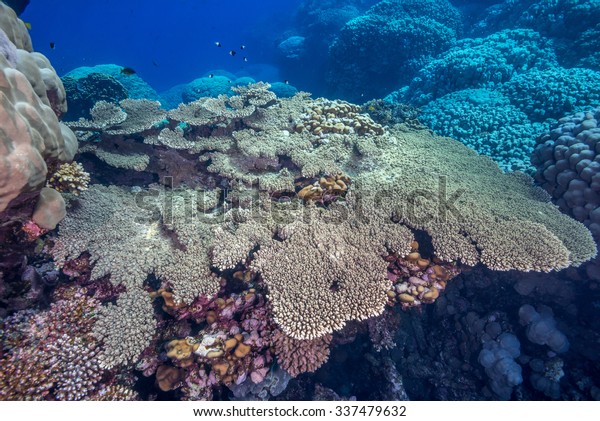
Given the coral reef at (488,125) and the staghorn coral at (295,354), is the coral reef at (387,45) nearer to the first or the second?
the coral reef at (488,125)

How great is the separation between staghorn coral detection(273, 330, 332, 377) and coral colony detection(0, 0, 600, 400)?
0.08 ft

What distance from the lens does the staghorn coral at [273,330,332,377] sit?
3652 mm

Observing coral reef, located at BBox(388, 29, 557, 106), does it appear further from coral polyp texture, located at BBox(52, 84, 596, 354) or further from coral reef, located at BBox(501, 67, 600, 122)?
coral polyp texture, located at BBox(52, 84, 596, 354)

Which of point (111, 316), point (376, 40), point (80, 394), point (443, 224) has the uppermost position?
point (376, 40)

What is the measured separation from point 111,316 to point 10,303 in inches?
45.6

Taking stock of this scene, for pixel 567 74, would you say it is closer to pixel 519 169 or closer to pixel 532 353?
pixel 519 169

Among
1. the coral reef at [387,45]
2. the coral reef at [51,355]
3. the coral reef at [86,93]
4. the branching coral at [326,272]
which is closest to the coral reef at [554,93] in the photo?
the branching coral at [326,272]

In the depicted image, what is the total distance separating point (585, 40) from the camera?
10.5 metres

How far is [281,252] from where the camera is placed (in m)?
3.91

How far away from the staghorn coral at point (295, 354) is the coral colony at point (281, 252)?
24 mm

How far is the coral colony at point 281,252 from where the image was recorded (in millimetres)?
3408

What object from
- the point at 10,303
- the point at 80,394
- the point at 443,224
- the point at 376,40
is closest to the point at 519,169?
the point at 443,224

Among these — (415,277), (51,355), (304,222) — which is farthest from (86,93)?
(415,277)

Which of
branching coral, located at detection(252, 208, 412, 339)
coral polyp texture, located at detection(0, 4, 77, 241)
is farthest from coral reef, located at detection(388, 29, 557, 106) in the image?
coral polyp texture, located at detection(0, 4, 77, 241)
